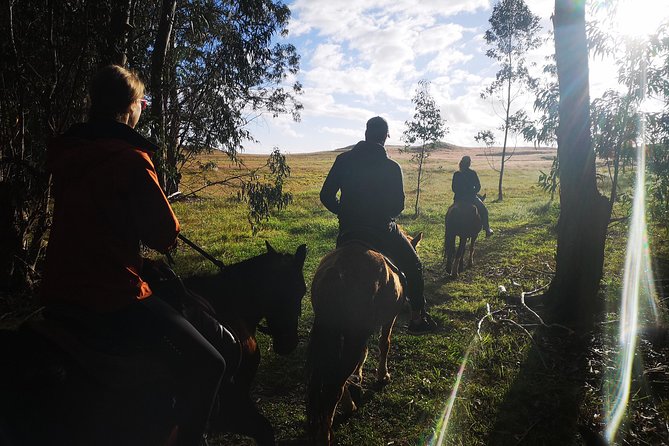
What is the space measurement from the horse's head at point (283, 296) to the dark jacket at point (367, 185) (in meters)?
1.16

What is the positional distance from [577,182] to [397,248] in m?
2.99

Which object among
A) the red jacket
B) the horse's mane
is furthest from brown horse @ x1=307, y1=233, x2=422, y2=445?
the red jacket

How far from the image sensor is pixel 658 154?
30.5 ft

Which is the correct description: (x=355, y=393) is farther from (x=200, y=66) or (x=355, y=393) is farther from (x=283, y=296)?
(x=200, y=66)

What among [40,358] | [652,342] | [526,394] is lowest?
[526,394]

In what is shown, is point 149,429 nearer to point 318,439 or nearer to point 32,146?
point 318,439

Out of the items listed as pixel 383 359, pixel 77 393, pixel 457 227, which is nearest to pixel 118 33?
pixel 77 393

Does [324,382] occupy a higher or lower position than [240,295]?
lower

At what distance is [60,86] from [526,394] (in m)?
8.11

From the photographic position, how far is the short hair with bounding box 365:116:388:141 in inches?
163

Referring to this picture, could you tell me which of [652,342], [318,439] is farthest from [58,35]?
[652,342]

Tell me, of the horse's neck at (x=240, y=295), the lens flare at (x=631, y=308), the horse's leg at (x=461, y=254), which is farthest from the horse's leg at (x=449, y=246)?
the horse's neck at (x=240, y=295)

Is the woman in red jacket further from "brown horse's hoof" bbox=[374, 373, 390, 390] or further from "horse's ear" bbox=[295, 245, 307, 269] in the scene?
"brown horse's hoof" bbox=[374, 373, 390, 390]

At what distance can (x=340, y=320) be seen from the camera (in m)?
3.17
